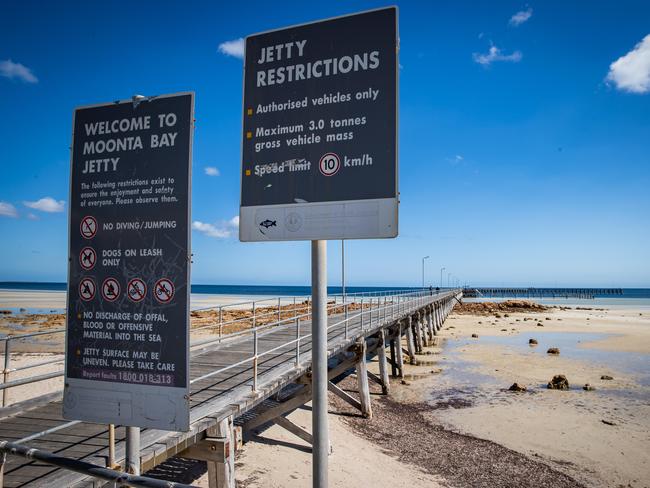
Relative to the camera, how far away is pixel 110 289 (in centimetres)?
280

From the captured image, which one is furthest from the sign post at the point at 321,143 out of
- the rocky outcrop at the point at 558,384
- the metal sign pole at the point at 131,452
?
the rocky outcrop at the point at 558,384

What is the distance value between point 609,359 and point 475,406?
1456 cm

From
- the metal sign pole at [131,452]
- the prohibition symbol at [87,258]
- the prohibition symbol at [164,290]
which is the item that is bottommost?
the metal sign pole at [131,452]

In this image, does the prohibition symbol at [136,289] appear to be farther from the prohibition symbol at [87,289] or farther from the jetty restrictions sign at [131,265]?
the prohibition symbol at [87,289]

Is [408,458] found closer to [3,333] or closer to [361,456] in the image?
[361,456]

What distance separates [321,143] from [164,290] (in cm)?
138

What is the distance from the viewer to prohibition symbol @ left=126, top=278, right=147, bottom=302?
2.72m

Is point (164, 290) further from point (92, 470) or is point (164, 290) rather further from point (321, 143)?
point (321, 143)

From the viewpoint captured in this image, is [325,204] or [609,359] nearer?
[325,204]

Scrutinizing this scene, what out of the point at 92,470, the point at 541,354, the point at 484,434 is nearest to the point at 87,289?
the point at 92,470

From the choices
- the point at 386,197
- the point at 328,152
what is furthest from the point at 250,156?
the point at 386,197

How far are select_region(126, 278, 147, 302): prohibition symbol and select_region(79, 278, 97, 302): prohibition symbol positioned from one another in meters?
0.27

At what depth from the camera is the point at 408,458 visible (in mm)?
9930

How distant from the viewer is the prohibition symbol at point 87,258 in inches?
111
